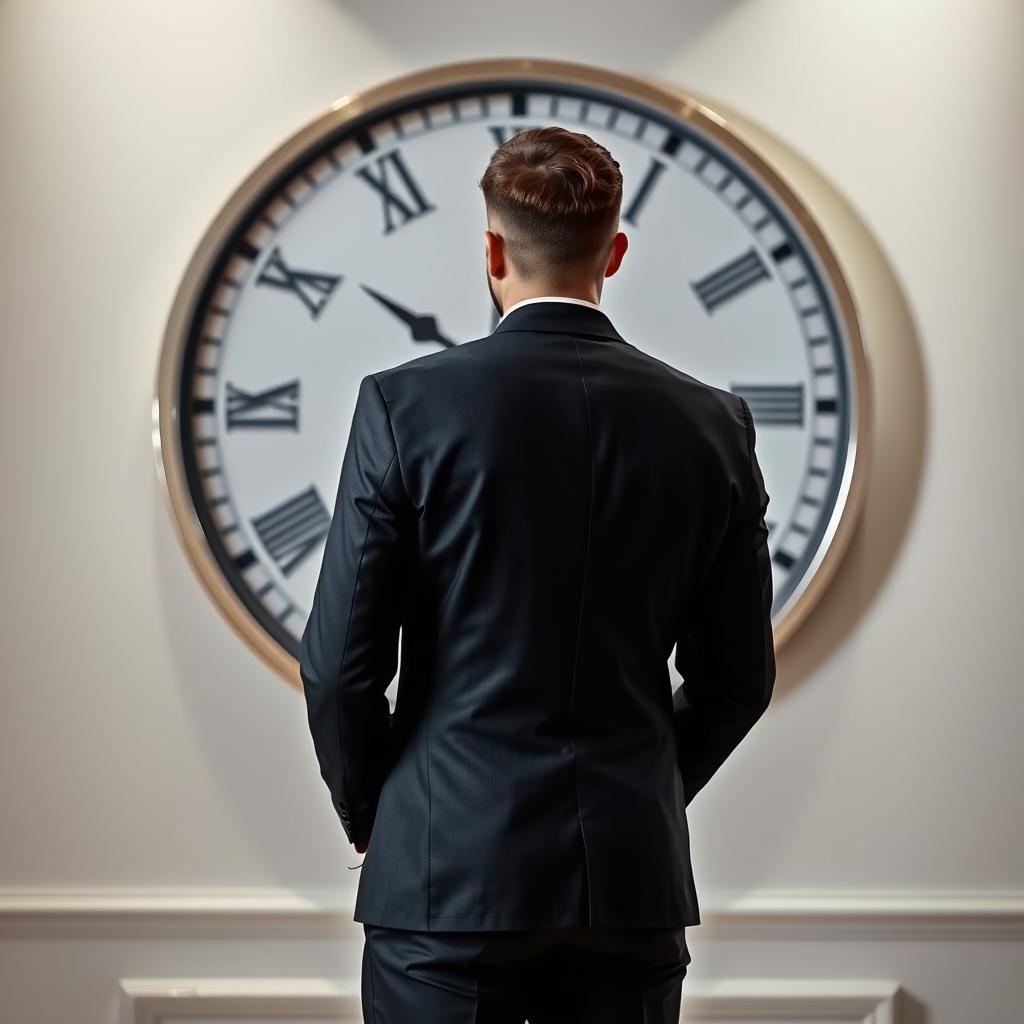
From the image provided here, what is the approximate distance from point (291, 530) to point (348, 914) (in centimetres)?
57

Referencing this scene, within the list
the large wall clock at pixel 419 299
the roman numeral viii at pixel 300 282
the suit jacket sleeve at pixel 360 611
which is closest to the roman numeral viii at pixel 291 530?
the large wall clock at pixel 419 299

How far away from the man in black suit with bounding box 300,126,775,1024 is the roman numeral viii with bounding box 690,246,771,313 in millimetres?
715

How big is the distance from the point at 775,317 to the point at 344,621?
1.00 metres

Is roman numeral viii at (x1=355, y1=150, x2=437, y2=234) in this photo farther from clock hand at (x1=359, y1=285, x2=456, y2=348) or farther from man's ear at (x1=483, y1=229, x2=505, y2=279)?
man's ear at (x1=483, y1=229, x2=505, y2=279)

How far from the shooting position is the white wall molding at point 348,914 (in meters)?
1.88

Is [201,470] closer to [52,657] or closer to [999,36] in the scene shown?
[52,657]

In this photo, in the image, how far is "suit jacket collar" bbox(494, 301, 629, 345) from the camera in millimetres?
1178

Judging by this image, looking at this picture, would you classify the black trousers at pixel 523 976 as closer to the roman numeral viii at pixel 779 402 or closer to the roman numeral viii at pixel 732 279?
the roman numeral viii at pixel 779 402

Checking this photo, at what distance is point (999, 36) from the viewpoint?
1.96 metres

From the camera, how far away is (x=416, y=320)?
6.27 feet

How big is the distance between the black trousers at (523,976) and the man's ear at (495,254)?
1.96 feet

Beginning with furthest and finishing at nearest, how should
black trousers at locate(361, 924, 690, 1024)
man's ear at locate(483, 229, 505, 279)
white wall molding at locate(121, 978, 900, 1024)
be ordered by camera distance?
white wall molding at locate(121, 978, 900, 1024) → man's ear at locate(483, 229, 505, 279) → black trousers at locate(361, 924, 690, 1024)

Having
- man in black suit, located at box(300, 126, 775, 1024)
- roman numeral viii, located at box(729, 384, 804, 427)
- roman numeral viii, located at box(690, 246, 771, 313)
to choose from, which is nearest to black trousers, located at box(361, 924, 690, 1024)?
man in black suit, located at box(300, 126, 775, 1024)

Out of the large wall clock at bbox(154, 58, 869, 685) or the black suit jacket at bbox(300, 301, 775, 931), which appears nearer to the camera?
the black suit jacket at bbox(300, 301, 775, 931)
